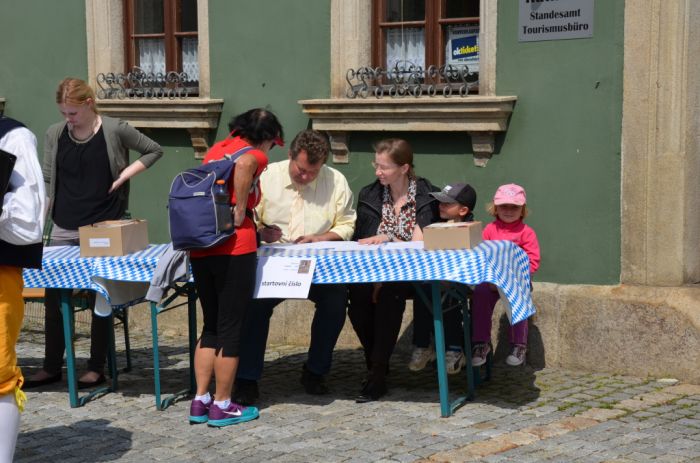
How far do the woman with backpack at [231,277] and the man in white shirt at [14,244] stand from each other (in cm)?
134

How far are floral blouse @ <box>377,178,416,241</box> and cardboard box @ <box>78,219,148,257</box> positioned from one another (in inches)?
57.1

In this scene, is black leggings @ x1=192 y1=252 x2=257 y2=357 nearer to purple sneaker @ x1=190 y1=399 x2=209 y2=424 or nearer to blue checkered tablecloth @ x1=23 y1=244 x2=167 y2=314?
purple sneaker @ x1=190 y1=399 x2=209 y2=424

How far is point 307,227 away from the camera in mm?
6984

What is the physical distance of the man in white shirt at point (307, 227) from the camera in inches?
265

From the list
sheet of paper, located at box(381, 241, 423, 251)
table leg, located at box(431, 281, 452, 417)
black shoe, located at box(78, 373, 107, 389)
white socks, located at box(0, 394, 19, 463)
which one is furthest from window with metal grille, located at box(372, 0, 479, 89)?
white socks, located at box(0, 394, 19, 463)

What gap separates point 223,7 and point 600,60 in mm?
3053

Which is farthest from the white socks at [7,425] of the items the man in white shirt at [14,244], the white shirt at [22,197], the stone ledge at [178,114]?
the stone ledge at [178,114]

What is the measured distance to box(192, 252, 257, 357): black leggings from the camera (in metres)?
6.09

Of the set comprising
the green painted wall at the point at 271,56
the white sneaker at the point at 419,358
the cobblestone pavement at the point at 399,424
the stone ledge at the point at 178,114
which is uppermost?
the green painted wall at the point at 271,56

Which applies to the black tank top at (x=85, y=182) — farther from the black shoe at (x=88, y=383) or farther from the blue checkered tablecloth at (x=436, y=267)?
the blue checkered tablecloth at (x=436, y=267)

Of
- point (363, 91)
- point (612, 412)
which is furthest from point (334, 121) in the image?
point (612, 412)

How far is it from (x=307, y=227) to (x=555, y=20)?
205cm

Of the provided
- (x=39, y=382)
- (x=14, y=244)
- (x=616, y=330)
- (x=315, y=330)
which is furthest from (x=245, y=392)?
(x=616, y=330)

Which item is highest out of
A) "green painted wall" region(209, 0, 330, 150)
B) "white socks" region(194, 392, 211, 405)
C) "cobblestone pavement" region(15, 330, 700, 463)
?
"green painted wall" region(209, 0, 330, 150)
